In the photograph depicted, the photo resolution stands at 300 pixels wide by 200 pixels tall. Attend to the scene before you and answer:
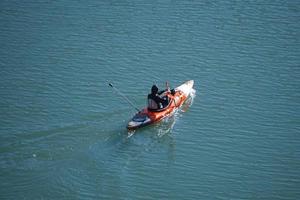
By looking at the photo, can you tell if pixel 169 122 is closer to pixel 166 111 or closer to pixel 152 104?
pixel 166 111

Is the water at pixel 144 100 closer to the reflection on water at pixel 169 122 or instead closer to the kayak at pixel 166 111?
the reflection on water at pixel 169 122

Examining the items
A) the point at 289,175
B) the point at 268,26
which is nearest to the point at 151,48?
the point at 268,26

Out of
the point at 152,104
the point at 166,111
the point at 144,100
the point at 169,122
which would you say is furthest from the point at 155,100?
the point at 144,100

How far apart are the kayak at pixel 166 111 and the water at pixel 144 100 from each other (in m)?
0.40

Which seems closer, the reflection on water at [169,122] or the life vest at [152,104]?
the reflection on water at [169,122]

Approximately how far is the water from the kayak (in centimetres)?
40

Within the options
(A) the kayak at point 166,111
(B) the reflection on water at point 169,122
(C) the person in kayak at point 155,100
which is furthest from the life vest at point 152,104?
(B) the reflection on water at point 169,122

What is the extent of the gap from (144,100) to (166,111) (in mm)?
1564

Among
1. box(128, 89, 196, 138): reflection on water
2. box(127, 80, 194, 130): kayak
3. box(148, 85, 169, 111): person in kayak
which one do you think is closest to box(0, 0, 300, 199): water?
box(128, 89, 196, 138): reflection on water

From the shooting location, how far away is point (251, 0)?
3462 cm

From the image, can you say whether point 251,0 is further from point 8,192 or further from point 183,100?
point 8,192

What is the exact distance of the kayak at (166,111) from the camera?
75.2ft

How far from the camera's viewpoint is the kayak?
2291 centimetres

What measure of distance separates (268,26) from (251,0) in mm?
3420
